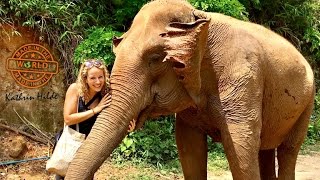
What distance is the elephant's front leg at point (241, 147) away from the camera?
150 inches

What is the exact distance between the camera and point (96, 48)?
7.52 meters

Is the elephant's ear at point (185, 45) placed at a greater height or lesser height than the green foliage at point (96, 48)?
greater

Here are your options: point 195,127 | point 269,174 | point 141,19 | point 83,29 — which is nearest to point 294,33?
point 83,29

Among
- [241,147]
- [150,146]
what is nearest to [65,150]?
[241,147]

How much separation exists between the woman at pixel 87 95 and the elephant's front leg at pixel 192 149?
0.91 meters

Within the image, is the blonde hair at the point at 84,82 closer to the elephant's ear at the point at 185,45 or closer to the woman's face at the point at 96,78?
the woman's face at the point at 96,78

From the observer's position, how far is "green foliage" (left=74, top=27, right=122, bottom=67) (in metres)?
7.39

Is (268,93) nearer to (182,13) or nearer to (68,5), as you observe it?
(182,13)

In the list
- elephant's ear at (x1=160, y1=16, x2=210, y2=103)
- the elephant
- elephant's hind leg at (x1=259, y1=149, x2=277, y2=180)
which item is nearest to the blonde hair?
the elephant
